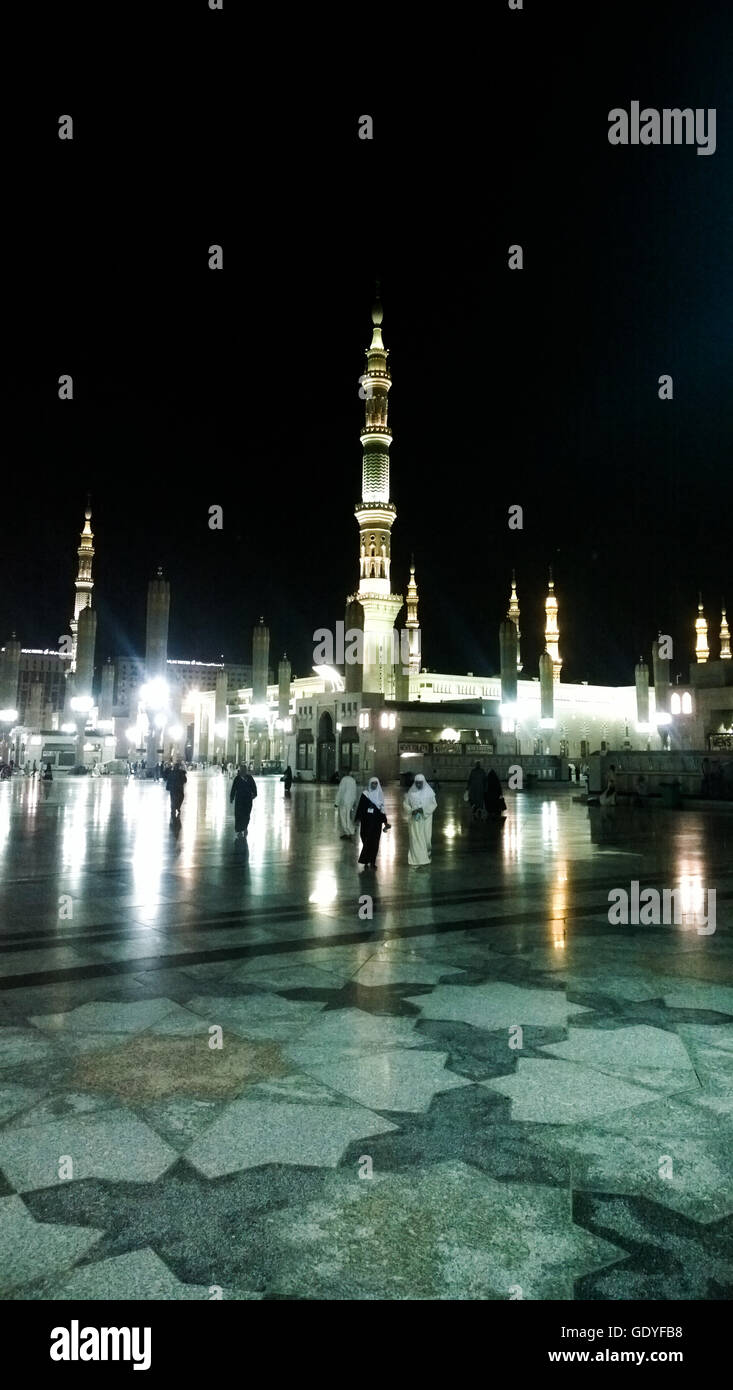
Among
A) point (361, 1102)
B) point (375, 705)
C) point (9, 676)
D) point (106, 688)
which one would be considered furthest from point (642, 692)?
point (361, 1102)

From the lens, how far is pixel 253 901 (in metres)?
8.11

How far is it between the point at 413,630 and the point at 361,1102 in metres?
86.7

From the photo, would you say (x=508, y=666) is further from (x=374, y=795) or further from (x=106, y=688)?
(x=374, y=795)

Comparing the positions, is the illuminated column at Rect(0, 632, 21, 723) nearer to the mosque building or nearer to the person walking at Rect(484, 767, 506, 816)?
the mosque building

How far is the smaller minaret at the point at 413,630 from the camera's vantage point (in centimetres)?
8344

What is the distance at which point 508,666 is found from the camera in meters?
56.5

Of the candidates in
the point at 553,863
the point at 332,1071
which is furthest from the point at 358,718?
the point at 332,1071

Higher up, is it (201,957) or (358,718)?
(358,718)

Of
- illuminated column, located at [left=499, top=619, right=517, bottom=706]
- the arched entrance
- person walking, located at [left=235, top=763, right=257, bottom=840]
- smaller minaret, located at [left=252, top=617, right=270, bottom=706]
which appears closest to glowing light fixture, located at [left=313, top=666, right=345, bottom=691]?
smaller minaret, located at [left=252, top=617, right=270, bottom=706]

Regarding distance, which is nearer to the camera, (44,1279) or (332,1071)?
(44,1279)

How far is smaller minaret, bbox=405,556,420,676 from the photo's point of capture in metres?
83.4
